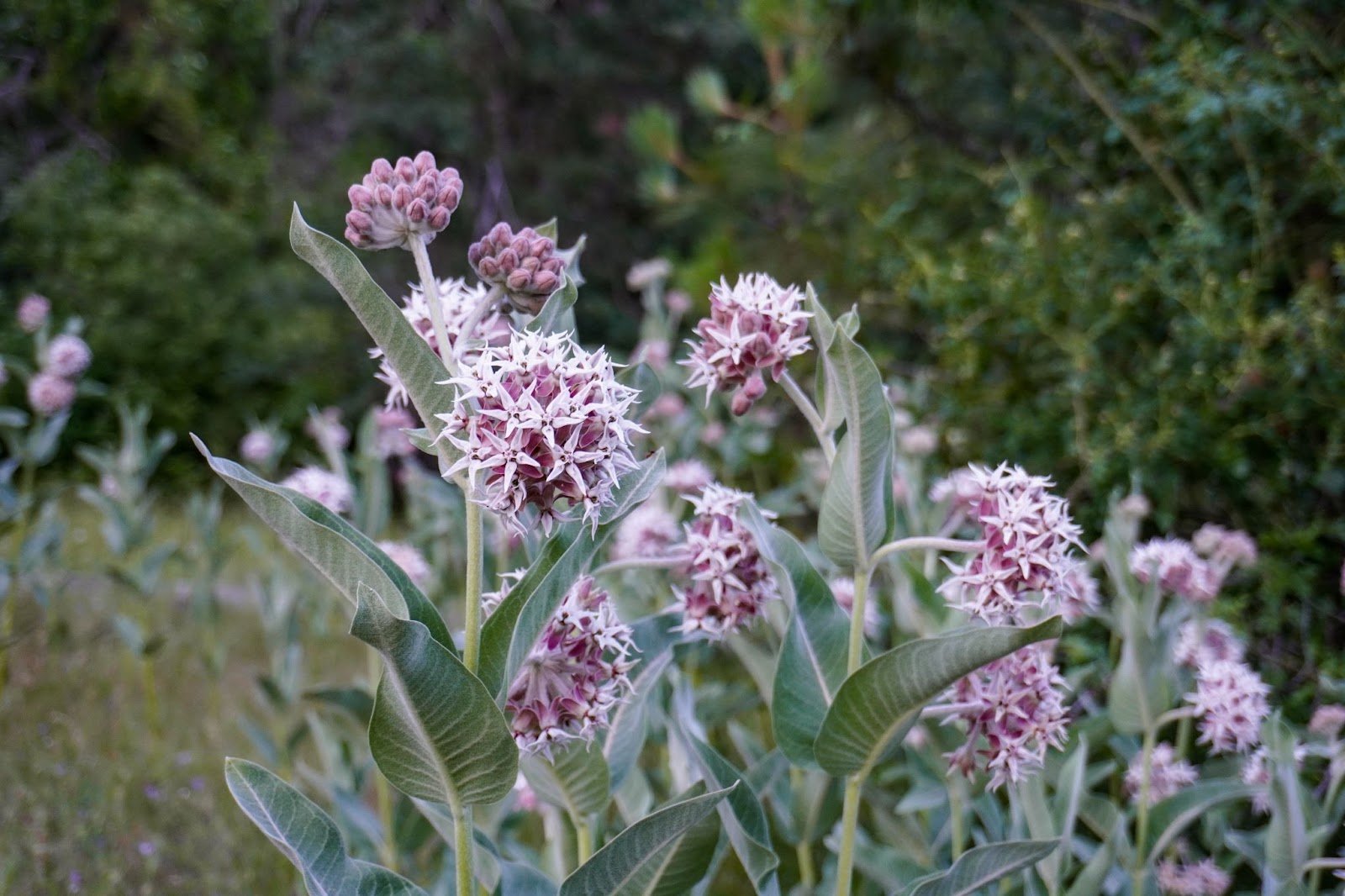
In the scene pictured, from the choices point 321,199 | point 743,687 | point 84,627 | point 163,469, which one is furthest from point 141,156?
point 743,687

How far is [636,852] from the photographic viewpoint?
103 centimetres

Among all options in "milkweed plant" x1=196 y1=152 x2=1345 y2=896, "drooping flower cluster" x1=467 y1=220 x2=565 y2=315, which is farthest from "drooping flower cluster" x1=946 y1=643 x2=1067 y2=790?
"drooping flower cluster" x1=467 y1=220 x2=565 y2=315

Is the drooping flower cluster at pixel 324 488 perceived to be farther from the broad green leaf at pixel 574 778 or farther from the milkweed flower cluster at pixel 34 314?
the milkweed flower cluster at pixel 34 314

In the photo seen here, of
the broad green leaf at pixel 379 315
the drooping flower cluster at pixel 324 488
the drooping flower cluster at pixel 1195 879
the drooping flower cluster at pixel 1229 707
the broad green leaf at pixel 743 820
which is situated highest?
the broad green leaf at pixel 379 315

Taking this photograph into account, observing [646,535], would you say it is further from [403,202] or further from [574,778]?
[403,202]

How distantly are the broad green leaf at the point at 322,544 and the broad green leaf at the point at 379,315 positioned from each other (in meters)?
0.15

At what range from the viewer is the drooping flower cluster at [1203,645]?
6.12ft

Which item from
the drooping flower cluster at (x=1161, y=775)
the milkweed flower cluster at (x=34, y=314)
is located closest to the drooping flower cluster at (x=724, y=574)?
the drooping flower cluster at (x=1161, y=775)

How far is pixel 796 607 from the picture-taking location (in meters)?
1.23

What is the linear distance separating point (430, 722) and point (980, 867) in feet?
2.11

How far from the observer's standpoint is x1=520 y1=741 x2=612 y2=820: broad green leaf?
123 cm

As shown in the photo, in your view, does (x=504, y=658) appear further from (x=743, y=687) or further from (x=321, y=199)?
(x=321, y=199)

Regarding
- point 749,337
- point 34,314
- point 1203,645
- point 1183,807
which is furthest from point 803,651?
point 34,314

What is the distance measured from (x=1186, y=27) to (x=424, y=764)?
313 cm
